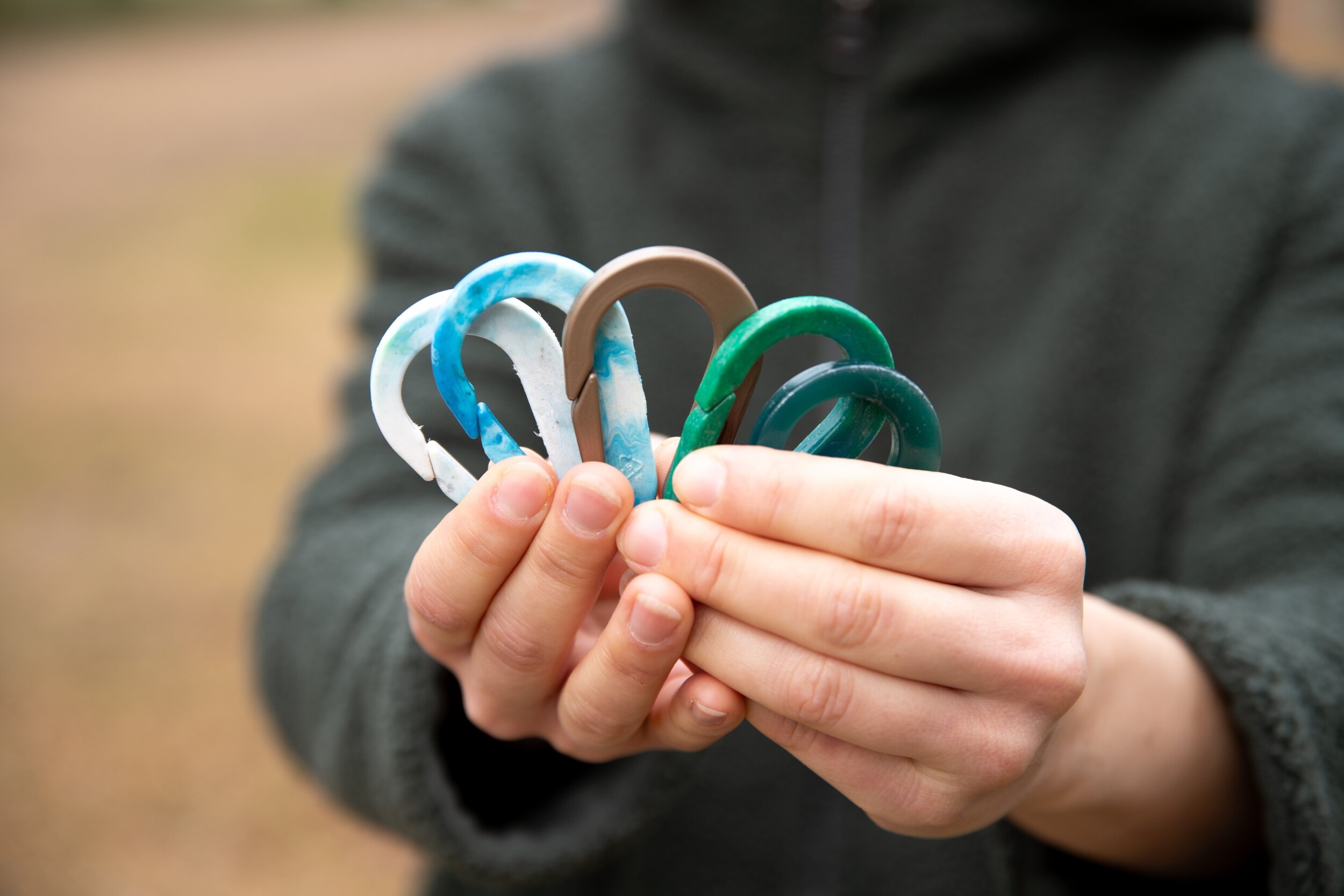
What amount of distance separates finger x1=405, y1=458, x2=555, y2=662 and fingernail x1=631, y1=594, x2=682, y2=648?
0.30 feet

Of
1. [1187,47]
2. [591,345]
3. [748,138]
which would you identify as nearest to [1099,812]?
[591,345]

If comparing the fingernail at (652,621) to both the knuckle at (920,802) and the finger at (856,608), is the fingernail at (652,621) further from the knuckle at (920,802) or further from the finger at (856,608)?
the knuckle at (920,802)

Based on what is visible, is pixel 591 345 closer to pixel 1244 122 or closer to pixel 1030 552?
pixel 1030 552

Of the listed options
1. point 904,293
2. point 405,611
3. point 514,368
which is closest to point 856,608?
point 514,368

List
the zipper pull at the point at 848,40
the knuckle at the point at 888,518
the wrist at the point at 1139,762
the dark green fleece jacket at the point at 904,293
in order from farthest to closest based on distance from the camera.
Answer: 1. the zipper pull at the point at 848,40
2. the dark green fleece jacket at the point at 904,293
3. the wrist at the point at 1139,762
4. the knuckle at the point at 888,518

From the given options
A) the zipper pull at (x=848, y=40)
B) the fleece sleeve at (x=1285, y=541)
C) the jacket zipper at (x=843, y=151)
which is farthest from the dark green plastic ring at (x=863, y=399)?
the zipper pull at (x=848, y=40)

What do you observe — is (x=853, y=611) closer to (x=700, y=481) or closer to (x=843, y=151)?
(x=700, y=481)

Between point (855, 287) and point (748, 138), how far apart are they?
28 cm

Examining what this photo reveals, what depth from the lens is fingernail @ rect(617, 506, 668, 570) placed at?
645 mm

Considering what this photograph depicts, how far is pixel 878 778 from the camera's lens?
2.22ft

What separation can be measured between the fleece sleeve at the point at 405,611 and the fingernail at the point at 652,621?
1.05 ft

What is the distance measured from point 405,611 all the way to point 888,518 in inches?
21.0

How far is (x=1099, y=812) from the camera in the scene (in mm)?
832

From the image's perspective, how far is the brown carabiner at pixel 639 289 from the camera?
63cm
